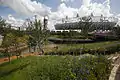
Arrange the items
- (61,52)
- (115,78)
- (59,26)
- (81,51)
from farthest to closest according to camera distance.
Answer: (59,26)
(61,52)
(81,51)
(115,78)

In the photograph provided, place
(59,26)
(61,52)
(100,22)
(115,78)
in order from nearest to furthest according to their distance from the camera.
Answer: (115,78)
(61,52)
(100,22)
(59,26)

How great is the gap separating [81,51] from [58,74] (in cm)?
2164

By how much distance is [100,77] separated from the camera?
9953 millimetres

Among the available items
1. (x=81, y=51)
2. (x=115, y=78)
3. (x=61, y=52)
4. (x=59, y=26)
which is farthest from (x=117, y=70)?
(x=59, y=26)

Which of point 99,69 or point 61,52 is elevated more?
point 99,69

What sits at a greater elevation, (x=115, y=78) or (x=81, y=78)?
(x=81, y=78)

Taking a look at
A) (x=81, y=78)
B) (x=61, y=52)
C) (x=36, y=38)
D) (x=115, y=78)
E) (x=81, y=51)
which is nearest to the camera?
(x=81, y=78)

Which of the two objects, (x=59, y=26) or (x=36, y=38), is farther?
(x=59, y=26)

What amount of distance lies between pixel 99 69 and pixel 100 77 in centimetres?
57

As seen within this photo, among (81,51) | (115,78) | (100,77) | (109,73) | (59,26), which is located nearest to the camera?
(100,77)

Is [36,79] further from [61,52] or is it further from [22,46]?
[22,46]

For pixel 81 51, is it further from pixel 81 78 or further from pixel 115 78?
pixel 81 78

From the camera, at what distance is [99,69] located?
1042 centimetres

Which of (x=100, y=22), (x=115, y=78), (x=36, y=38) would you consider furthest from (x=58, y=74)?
(x=100, y=22)
